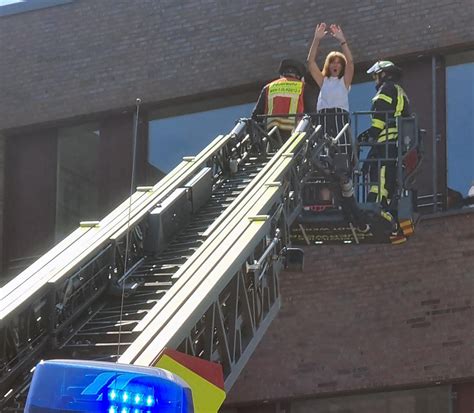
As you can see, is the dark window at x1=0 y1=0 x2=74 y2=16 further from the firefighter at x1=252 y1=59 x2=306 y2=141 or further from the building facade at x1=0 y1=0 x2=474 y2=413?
the firefighter at x1=252 y1=59 x2=306 y2=141

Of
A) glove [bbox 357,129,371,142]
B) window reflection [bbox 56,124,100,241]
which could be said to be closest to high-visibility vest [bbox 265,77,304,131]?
glove [bbox 357,129,371,142]

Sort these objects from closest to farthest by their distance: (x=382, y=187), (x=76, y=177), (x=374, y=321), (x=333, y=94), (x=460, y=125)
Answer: (x=382, y=187)
(x=333, y=94)
(x=374, y=321)
(x=460, y=125)
(x=76, y=177)

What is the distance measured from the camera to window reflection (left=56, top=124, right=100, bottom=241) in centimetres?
1415

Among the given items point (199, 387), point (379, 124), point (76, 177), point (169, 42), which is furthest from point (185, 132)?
point (199, 387)

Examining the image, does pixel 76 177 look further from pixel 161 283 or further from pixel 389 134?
pixel 161 283

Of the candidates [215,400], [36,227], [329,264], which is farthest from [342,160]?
[36,227]

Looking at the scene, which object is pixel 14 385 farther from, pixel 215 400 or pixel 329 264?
pixel 329 264

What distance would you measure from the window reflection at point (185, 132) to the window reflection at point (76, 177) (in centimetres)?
89

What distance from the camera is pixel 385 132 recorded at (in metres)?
9.95

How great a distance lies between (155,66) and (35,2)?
2.14 metres

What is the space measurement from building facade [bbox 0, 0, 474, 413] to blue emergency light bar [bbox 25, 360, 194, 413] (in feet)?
29.4

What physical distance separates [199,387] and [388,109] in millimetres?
5655

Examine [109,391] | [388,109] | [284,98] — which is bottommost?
[109,391]

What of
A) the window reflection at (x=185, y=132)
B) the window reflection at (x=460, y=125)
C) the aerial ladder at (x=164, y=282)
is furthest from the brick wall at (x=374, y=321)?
the aerial ladder at (x=164, y=282)
